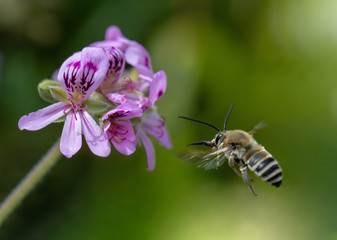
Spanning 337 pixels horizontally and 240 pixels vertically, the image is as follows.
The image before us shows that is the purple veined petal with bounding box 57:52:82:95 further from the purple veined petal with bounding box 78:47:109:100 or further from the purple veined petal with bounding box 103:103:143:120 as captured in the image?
the purple veined petal with bounding box 103:103:143:120

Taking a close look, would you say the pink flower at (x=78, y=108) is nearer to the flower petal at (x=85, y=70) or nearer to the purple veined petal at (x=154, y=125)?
the flower petal at (x=85, y=70)

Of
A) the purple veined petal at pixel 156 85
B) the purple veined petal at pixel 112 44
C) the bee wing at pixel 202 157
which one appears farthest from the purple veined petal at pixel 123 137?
the purple veined petal at pixel 112 44

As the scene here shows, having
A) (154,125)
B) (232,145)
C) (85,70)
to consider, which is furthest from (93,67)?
(232,145)

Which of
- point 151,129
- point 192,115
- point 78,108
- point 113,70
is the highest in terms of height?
point 113,70

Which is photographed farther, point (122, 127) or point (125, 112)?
point (122, 127)

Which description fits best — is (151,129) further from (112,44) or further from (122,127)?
(112,44)

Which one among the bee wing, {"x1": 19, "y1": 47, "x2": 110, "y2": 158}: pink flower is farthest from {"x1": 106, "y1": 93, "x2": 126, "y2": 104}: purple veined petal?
the bee wing

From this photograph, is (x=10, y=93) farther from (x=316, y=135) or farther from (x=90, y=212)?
(x=316, y=135)
